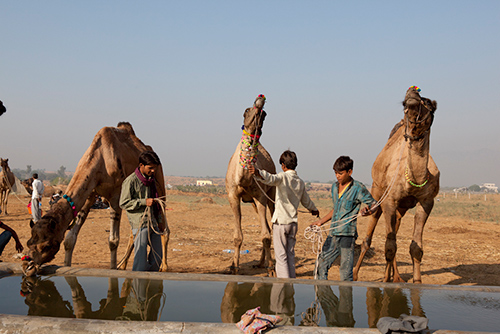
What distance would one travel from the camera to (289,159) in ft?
18.0

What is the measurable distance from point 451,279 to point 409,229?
9.13 meters

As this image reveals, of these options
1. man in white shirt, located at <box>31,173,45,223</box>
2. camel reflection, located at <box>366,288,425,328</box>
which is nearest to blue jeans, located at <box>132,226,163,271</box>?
camel reflection, located at <box>366,288,425,328</box>

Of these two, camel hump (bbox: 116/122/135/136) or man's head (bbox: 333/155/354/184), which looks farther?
camel hump (bbox: 116/122/135/136)

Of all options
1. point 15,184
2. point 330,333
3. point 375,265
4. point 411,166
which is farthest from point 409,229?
point 15,184

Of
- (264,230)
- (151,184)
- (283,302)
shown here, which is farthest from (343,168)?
(264,230)

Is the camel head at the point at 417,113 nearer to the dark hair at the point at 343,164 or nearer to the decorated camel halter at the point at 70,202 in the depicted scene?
the dark hair at the point at 343,164

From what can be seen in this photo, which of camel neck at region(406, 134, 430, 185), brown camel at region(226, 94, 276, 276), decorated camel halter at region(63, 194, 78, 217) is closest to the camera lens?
camel neck at region(406, 134, 430, 185)

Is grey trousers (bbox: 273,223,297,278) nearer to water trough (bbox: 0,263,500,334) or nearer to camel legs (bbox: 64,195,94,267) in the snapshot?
water trough (bbox: 0,263,500,334)

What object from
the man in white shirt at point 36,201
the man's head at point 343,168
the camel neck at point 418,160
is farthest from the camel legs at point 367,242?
the man in white shirt at point 36,201

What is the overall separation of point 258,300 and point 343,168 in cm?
200

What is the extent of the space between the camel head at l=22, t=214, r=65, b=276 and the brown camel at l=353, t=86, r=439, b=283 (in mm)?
4735

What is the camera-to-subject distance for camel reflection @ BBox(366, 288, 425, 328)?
12.6 feet

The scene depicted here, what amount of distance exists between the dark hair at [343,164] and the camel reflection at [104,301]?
253cm

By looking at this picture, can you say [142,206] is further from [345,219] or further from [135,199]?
[345,219]
